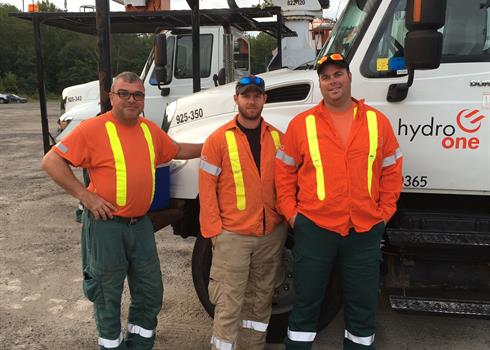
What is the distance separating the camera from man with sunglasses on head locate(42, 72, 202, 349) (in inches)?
112

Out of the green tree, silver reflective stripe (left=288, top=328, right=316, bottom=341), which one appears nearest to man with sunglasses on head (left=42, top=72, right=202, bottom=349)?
silver reflective stripe (left=288, top=328, right=316, bottom=341)

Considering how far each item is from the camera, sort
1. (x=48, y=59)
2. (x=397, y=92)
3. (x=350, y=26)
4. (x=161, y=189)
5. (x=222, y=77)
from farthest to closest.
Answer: (x=48, y=59) < (x=222, y=77) < (x=350, y=26) < (x=161, y=189) < (x=397, y=92)

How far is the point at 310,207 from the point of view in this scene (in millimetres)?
2795

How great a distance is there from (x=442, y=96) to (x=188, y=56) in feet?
17.3

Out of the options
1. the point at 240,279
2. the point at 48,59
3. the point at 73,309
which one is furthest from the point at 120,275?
the point at 48,59

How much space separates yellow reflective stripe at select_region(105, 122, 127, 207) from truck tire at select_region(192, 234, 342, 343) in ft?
2.44

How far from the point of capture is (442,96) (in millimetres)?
3109

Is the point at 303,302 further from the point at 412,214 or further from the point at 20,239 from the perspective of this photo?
the point at 20,239

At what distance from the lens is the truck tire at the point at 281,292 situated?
11.2ft

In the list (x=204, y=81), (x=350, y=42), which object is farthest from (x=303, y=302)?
(x=204, y=81)

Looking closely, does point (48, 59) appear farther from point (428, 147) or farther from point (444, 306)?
Result: point (444, 306)

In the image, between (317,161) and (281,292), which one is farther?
(281,292)

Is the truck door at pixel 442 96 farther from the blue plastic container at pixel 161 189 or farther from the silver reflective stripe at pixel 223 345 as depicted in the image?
the silver reflective stripe at pixel 223 345

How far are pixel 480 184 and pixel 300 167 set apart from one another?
46.9 inches
